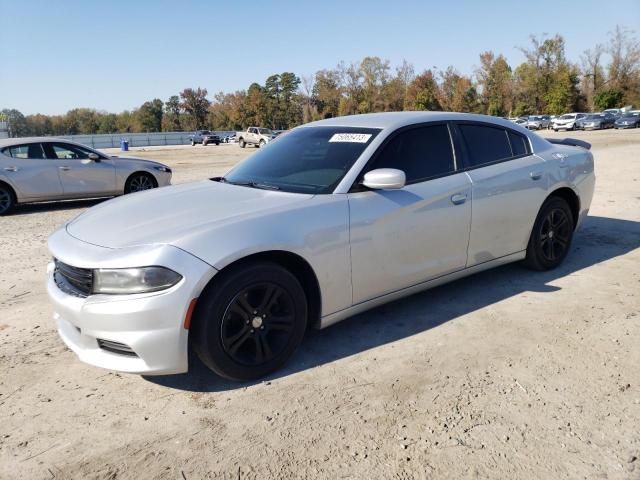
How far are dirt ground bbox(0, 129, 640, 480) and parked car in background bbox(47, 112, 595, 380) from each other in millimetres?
279

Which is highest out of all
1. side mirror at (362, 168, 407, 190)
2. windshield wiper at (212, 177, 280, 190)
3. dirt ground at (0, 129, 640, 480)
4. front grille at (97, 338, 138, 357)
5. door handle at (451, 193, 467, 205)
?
side mirror at (362, 168, 407, 190)

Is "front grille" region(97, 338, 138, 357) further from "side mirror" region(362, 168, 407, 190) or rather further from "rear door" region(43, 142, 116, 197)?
"rear door" region(43, 142, 116, 197)

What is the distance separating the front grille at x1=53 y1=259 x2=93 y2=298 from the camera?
2869 mm

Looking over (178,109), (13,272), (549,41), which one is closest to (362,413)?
(13,272)

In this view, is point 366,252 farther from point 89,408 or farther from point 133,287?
point 89,408

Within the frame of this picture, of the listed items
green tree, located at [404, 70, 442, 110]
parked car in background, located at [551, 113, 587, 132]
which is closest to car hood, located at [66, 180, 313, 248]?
parked car in background, located at [551, 113, 587, 132]

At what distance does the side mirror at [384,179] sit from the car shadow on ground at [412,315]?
1095 mm

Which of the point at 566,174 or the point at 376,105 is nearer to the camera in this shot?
the point at 566,174

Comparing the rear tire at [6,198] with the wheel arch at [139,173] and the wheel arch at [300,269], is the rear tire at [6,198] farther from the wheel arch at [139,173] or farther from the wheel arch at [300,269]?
the wheel arch at [300,269]

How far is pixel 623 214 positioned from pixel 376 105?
77215mm

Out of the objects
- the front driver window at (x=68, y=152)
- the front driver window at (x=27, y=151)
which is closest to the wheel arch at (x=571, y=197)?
the front driver window at (x=68, y=152)

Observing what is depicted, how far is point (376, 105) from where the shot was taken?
81875 mm

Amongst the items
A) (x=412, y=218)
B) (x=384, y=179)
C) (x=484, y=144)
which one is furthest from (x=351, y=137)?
(x=484, y=144)

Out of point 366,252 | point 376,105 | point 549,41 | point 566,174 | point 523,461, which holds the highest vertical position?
point 549,41
